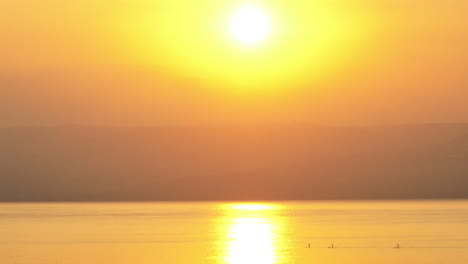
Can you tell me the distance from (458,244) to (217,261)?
22.5 meters

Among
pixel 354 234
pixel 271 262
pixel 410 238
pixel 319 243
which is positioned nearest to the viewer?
pixel 271 262

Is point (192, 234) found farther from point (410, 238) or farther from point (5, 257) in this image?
point (5, 257)

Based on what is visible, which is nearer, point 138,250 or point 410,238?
point 138,250

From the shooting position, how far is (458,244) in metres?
73.4

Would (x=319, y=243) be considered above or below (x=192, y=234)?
below

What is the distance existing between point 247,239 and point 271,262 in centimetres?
2541

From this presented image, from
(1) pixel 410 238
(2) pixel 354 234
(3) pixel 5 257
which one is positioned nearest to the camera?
(3) pixel 5 257

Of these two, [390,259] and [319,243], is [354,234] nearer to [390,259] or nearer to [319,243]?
[319,243]

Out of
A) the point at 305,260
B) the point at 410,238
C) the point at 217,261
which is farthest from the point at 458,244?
the point at 217,261

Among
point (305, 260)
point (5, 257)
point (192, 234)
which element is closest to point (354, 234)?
point (192, 234)

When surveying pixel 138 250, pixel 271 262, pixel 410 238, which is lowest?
pixel 271 262

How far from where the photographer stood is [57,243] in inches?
3201

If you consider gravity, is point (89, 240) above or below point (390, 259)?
above

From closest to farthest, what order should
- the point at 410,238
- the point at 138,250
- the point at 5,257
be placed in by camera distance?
the point at 5,257 < the point at 138,250 < the point at 410,238
